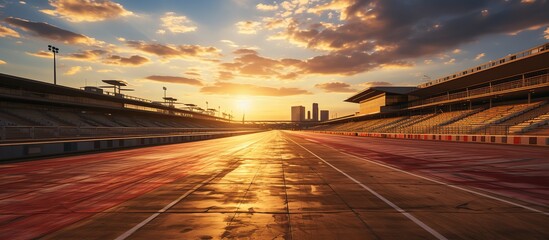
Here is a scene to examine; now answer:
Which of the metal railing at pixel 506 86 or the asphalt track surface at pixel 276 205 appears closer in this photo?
the asphalt track surface at pixel 276 205

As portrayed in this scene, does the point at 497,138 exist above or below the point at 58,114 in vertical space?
below

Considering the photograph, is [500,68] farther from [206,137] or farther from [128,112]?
[128,112]

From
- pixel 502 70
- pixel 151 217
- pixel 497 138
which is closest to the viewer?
pixel 151 217

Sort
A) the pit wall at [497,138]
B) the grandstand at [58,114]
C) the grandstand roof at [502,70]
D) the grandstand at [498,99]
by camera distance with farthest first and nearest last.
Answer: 1. the grandstand roof at [502,70]
2. the grandstand at [498,99]
3. the pit wall at [497,138]
4. the grandstand at [58,114]

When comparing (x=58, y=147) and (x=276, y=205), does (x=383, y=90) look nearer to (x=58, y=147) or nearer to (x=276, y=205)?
(x=58, y=147)

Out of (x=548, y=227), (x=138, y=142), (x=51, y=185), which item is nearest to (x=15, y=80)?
(x=138, y=142)

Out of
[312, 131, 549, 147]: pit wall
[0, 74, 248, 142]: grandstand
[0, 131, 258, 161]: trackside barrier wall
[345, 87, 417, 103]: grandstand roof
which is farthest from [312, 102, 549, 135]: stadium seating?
[0, 74, 248, 142]: grandstand

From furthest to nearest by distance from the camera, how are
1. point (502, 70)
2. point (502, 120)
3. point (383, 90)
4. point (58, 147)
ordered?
point (383, 90)
point (502, 70)
point (502, 120)
point (58, 147)

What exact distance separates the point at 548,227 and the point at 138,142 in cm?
3132

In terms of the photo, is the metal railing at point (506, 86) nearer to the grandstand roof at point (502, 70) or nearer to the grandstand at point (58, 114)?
the grandstand roof at point (502, 70)

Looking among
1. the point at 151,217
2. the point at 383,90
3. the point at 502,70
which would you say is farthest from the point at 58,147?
the point at 383,90

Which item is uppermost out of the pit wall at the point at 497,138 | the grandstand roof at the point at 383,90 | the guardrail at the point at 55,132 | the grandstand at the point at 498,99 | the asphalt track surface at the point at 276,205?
the grandstand roof at the point at 383,90

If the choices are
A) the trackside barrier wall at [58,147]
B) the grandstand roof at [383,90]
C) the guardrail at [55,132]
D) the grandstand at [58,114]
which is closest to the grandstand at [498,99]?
the grandstand roof at [383,90]

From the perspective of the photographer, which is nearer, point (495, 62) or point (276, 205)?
point (276, 205)
